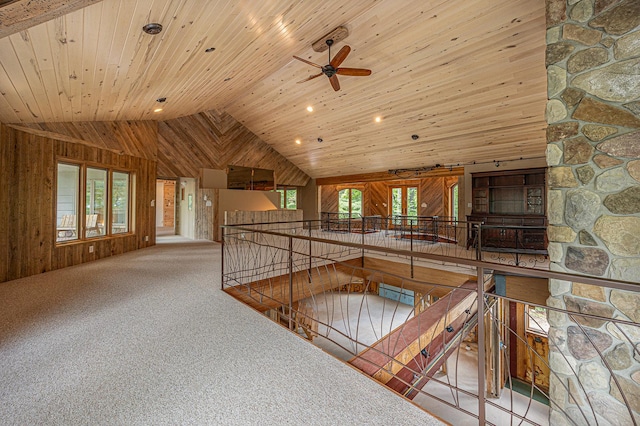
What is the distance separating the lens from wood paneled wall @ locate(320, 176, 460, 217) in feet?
38.4

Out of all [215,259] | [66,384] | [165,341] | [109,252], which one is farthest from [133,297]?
[109,252]

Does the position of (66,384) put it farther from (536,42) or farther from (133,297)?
(536,42)

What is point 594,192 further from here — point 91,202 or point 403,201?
point 403,201

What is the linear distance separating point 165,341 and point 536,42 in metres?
6.08

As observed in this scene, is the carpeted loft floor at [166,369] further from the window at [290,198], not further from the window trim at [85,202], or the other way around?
the window at [290,198]

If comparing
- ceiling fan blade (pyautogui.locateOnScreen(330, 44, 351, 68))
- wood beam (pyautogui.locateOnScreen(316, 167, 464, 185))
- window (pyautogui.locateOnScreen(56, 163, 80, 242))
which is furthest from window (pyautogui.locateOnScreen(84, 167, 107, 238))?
wood beam (pyautogui.locateOnScreen(316, 167, 464, 185))

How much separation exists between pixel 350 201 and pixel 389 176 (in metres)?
5.21

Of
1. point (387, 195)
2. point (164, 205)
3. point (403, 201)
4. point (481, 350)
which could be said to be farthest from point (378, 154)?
point (164, 205)

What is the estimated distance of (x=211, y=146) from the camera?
29.3 feet

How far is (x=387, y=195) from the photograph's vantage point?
13.7 meters

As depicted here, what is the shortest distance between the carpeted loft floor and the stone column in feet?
5.78

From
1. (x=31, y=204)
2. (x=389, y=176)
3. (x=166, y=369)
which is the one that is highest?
(x=389, y=176)

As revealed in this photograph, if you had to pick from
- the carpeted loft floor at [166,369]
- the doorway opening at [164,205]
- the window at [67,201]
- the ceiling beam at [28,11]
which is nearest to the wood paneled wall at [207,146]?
the window at [67,201]

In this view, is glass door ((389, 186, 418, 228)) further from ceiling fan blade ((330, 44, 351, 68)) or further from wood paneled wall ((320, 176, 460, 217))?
ceiling fan blade ((330, 44, 351, 68))
